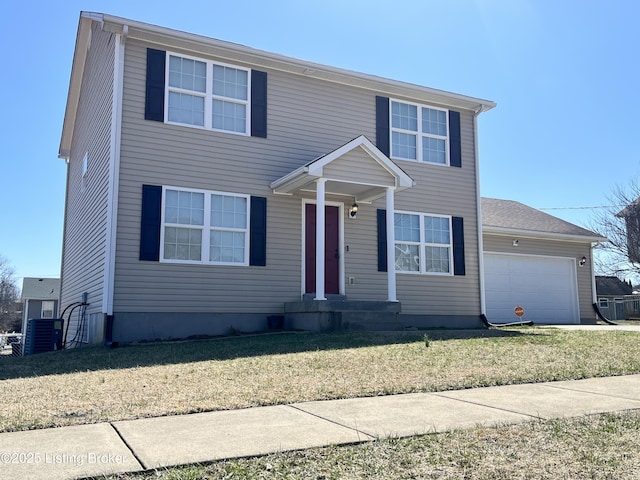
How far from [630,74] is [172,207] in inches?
596

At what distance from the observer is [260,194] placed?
11531 millimetres

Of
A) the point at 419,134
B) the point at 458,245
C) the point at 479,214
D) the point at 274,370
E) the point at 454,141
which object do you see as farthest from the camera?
the point at 479,214

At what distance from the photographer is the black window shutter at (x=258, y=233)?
1124 cm

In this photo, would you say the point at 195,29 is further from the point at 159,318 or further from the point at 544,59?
the point at 544,59

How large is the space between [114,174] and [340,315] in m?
4.68

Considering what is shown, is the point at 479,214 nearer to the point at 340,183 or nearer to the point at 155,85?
the point at 340,183

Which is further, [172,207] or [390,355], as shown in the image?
[172,207]

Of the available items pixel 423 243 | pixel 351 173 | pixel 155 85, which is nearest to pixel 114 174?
pixel 155 85

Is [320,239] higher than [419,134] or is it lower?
lower

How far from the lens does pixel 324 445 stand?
3.39 m

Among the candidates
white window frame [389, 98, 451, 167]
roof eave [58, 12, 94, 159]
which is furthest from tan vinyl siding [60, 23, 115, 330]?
white window frame [389, 98, 451, 167]

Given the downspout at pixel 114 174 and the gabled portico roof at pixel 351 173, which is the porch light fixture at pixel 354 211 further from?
the downspout at pixel 114 174

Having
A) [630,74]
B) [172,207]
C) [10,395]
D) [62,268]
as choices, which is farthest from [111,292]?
[630,74]

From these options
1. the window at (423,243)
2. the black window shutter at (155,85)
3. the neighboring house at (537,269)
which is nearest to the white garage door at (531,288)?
the neighboring house at (537,269)
